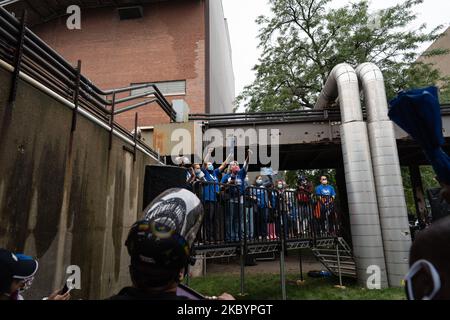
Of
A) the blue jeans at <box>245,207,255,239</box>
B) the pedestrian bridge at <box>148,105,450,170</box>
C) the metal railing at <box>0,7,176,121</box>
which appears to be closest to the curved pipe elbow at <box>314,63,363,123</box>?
the pedestrian bridge at <box>148,105,450,170</box>

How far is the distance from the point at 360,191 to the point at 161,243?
795 cm

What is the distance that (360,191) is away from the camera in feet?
26.8

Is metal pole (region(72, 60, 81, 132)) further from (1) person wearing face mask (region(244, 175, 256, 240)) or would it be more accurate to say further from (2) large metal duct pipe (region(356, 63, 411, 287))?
(2) large metal duct pipe (region(356, 63, 411, 287))

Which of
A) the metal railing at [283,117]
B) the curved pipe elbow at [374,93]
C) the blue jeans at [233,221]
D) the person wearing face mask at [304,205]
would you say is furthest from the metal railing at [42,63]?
the curved pipe elbow at [374,93]

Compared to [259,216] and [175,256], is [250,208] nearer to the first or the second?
[259,216]

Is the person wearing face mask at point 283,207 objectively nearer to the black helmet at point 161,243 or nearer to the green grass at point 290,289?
the green grass at point 290,289

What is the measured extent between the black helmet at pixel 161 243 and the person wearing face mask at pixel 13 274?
1300 millimetres

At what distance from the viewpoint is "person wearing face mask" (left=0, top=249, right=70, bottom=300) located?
83.4 inches

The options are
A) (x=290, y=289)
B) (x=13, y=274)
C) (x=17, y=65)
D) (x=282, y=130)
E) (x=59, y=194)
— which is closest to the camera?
(x=13, y=274)

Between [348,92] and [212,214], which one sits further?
[348,92]

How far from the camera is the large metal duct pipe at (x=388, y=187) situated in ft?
25.1

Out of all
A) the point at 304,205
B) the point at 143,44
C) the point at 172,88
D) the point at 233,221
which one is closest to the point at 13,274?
the point at 233,221

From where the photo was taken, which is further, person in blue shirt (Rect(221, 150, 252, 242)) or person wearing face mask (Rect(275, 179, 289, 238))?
person wearing face mask (Rect(275, 179, 289, 238))

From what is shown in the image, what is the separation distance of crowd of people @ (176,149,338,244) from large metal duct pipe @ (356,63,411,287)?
4.66 ft
